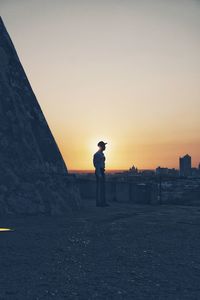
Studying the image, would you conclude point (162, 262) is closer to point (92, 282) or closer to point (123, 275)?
point (123, 275)

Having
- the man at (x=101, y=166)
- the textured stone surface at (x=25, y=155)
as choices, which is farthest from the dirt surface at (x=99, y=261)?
the man at (x=101, y=166)

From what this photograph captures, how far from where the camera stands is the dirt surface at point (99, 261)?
11.6 ft

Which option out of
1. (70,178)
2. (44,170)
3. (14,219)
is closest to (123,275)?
(14,219)

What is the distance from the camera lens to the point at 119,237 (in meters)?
6.59

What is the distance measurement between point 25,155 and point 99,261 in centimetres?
637

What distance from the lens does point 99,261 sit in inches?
186

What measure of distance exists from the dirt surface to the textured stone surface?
1800 millimetres

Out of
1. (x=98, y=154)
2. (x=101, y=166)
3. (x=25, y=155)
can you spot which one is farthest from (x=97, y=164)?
(x=25, y=155)

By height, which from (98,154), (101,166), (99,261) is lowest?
(99,261)

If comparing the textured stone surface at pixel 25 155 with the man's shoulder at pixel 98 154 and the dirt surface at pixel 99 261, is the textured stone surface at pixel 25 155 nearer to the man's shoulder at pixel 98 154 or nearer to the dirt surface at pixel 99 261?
the man's shoulder at pixel 98 154

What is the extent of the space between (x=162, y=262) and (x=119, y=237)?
1.94 m

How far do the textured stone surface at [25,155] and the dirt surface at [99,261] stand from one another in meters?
1.80

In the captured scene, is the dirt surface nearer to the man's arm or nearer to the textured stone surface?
the textured stone surface

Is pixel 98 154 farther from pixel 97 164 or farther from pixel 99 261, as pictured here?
pixel 99 261
